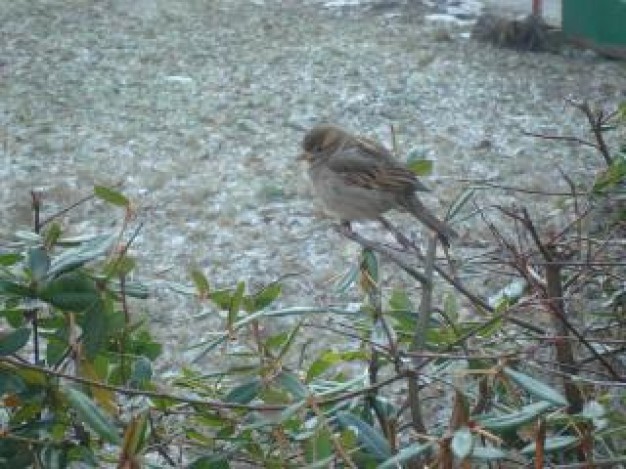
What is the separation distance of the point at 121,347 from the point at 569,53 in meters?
3.17

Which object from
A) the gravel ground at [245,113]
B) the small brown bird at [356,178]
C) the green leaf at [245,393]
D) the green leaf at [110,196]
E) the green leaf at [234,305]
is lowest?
the gravel ground at [245,113]

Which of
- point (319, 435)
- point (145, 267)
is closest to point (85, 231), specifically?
point (145, 267)

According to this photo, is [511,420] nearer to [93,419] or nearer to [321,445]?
[321,445]

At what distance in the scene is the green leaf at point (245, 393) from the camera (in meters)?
1.12

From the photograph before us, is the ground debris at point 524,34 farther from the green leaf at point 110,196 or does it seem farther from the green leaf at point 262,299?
the green leaf at point 110,196

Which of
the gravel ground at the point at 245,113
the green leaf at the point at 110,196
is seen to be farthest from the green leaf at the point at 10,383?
the gravel ground at the point at 245,113

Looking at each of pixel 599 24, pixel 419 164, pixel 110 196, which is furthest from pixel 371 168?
pixel 599 24

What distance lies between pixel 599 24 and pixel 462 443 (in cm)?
344

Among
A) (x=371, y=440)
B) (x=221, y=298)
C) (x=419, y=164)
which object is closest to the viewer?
(x=371, y=440)

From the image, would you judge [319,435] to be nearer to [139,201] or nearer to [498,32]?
[139,201]

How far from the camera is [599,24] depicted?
404 centimetres

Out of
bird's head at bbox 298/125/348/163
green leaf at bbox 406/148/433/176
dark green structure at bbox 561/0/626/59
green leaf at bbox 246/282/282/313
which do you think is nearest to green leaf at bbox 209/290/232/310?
green leaf at bbox 246/282/282/313

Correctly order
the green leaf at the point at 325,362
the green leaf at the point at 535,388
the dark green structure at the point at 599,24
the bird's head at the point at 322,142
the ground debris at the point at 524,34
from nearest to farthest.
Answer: the green leaf at the point at 535,388, the green leaf at the point at 325,362, the bird's head at the point at 322,142, the dark green structure at the point at 599,24, the ground debris at the point at 524,34

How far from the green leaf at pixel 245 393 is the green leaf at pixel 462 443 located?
31 cm
